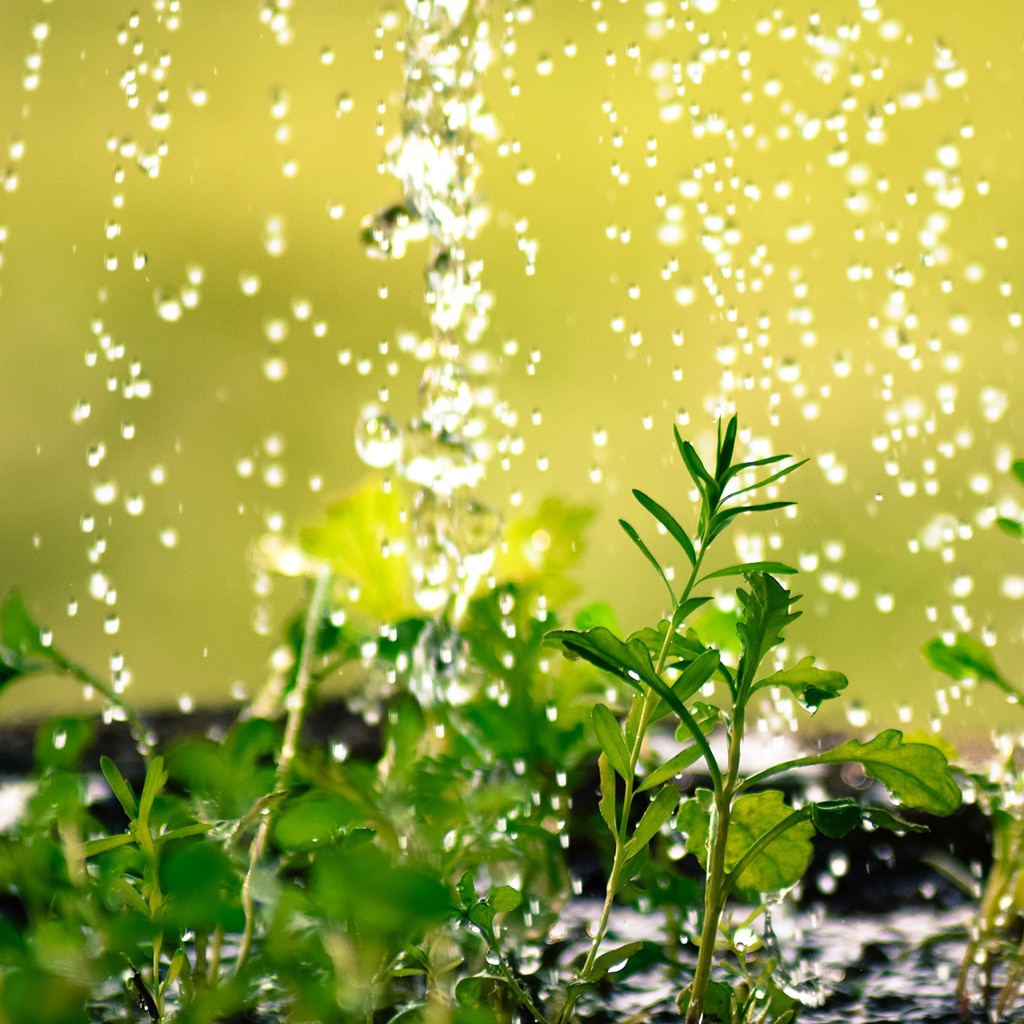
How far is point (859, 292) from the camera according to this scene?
116 cm

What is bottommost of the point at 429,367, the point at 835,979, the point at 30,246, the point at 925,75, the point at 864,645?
the point at 835,979

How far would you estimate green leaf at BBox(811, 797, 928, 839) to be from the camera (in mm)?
294

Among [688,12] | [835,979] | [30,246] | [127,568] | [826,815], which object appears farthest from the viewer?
[30,246]

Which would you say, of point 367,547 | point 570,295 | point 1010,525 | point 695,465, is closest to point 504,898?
point 695,465

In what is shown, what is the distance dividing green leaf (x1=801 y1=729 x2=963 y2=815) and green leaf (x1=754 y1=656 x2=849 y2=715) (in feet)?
0.05

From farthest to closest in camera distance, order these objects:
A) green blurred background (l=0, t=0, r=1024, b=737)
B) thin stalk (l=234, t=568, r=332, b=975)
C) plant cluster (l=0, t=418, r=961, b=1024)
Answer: green blurred background (l=0, t=0, r=1024, b=737) → thin stalk (l=234, t=568, r=332, b=975) → plant cluster (l=0, t=418, r=961, b=1024)

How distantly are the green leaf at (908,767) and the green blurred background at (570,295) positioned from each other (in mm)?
766

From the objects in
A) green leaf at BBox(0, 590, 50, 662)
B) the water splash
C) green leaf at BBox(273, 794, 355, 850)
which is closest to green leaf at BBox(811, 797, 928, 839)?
green leaf at BBox(273, 794, 355, 850)

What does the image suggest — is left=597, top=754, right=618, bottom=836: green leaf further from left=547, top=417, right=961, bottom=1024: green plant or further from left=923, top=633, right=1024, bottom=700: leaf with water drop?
left=923, top=633, right=1024, bottom=700: leaf with water drop

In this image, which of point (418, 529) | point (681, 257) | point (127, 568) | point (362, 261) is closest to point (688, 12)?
point (681, 257)

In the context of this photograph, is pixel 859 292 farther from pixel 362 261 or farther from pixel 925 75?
pixel 362 261

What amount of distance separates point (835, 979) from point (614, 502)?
3.14ft

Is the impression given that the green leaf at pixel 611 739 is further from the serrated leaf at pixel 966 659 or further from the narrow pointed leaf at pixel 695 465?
the serrated leaf at pixel 966 659

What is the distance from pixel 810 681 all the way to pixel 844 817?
0.15 ft
